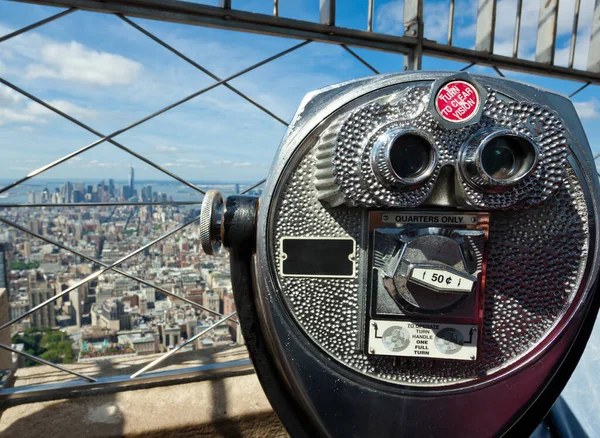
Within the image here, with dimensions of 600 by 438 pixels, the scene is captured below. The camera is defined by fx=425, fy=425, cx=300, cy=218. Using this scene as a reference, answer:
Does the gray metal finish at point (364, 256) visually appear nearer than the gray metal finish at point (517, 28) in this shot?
Yes

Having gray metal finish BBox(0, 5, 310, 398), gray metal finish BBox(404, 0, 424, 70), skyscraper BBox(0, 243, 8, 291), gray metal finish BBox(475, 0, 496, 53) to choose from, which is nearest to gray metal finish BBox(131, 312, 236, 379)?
gray metal finish BBox(0, 5, 310, 398)

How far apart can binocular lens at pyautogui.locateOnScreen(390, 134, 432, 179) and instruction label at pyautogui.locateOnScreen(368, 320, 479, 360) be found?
0.23 metres

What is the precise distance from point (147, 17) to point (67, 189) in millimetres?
900

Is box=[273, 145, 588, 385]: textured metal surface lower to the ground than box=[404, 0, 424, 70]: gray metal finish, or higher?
lower

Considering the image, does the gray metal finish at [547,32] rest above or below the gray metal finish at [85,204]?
above

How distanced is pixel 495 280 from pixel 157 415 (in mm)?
1064

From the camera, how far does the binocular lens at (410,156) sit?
0.59 metres

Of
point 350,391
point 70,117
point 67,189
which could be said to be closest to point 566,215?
point 350,391

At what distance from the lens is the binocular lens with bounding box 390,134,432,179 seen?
0.59m

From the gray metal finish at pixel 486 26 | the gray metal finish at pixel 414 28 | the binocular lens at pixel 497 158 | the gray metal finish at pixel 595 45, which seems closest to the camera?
the binocular lens at pixel 497 158

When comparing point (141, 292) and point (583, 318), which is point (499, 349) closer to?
point (583, 318)

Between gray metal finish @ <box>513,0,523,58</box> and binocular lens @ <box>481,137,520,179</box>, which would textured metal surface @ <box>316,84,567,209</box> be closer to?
binocular lens @ <box>481,137,520,179</box>

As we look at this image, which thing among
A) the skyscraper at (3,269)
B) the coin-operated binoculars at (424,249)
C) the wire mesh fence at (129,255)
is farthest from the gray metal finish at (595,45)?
the skyscraper at (3,269)

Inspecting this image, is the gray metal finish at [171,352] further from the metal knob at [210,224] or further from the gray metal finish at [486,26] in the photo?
the gray metal finish at [486,26]
